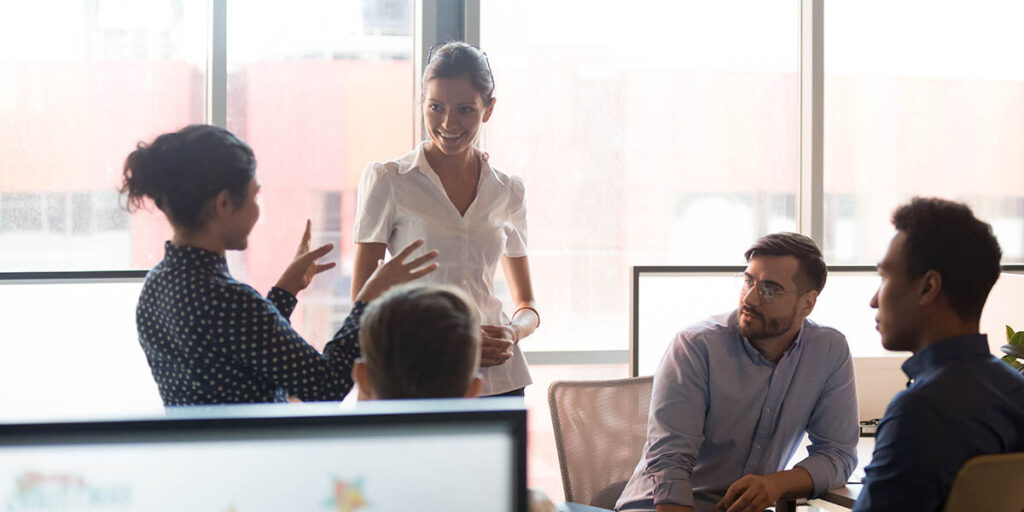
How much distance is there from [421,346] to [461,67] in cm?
139

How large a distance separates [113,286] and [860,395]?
2572 mm

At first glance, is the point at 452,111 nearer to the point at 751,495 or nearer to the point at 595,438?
the point at 595,438

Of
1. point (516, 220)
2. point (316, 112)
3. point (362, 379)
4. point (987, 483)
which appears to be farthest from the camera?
point (316, 112)

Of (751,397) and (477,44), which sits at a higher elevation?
(477,44)

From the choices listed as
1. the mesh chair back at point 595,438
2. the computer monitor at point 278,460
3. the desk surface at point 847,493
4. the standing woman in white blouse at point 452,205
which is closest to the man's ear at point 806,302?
the desk surface at point 847,493

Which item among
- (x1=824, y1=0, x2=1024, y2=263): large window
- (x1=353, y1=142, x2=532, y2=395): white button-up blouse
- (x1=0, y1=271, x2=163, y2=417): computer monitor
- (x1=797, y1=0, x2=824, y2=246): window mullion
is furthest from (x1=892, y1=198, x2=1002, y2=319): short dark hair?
(x1=824, y1=0, x2=1024, y2=263): large window

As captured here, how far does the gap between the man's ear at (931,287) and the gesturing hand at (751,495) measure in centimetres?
61

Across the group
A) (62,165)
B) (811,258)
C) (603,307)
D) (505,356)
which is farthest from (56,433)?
(603,307)

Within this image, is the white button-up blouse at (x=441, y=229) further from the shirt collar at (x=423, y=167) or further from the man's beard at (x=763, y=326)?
the man's beard at (x=763, y=326)

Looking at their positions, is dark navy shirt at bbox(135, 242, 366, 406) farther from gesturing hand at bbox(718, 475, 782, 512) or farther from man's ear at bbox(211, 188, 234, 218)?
gesturing hand at bbox(718, 475, 782, 512)

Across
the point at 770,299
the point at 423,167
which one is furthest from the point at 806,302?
the point at 423,167

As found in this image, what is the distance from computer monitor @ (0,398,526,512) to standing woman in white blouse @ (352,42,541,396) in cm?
156

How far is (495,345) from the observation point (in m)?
2.17

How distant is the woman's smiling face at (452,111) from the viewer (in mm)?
2350
